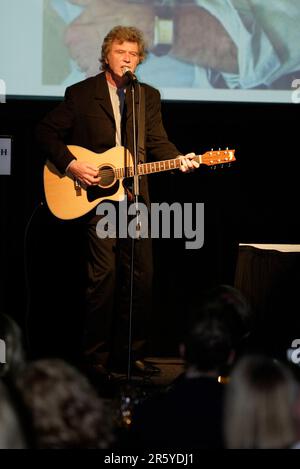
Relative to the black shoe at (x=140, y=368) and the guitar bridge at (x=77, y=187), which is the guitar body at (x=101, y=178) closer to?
the guitar bridge at (x=77, y=187)

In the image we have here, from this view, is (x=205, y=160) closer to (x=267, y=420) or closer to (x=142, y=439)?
(x=142, y=439)

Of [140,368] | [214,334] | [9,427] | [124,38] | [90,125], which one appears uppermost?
[124,38]

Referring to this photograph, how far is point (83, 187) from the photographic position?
5367 millimetres

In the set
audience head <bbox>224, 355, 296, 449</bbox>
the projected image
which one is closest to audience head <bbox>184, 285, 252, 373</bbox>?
audience head <bbox>224, 355, 296, 449</bbox>

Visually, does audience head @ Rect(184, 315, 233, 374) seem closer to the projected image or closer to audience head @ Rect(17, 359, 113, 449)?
audience head @ Rect(17, 359, 113, 449)

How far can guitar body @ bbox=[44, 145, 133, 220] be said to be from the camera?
526cm

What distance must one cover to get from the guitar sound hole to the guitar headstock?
1.85ft

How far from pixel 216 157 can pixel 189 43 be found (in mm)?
1385

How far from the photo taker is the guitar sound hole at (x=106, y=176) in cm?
527

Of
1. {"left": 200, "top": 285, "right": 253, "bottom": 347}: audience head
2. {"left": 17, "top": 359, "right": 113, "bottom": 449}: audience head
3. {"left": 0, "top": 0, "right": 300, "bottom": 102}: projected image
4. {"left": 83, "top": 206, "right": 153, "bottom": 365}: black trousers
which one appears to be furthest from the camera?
{"left": 0, "top": 0, "right": 300, "bottom": 102}: projected image

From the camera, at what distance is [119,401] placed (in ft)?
11.2

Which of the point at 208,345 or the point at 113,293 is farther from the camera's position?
the point at 113,293

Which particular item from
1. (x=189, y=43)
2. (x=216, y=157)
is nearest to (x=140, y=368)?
(x=216, y=157)

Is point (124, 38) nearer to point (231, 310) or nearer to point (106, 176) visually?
point (106, 176)
